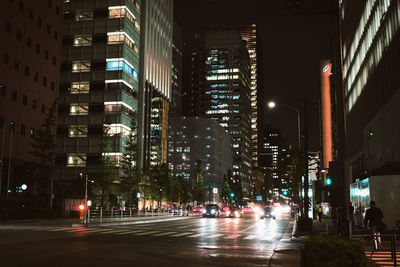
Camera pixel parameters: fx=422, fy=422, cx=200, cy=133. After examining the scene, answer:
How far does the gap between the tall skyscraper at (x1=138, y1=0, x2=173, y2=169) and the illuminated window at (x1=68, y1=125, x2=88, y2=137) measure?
1350cm

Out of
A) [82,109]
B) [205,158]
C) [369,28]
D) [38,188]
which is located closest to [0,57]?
[38,188]

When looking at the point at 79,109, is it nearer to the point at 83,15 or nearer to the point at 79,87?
the point at 79,87

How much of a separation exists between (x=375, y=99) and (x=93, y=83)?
6281cm

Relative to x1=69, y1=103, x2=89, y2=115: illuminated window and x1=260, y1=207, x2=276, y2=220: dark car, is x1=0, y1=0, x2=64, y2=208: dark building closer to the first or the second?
x1=69, y1=103, x2=89, y2=115: illuminated window

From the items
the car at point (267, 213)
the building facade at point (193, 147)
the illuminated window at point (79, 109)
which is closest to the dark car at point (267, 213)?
the car at point (267, 213)

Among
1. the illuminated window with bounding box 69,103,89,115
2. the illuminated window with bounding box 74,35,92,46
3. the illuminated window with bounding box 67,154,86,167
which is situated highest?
the illuminated window with bounding box 74,35,92,46

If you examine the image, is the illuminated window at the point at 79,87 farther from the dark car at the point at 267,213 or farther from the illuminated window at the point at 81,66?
the dark car at the point at 267,213

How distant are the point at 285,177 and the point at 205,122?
99357 millimetres

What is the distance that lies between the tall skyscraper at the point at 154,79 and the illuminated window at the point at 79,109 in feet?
42.8

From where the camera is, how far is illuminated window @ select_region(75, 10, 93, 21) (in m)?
90.2

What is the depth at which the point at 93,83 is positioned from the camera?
289 ft

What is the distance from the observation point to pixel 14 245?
1698cm

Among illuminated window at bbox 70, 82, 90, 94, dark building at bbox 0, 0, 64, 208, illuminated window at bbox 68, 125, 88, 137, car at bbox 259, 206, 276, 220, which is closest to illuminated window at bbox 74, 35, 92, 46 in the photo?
illuminated window at bbox 70, 82, 90, 94

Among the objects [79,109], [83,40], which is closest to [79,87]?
[79,109]
